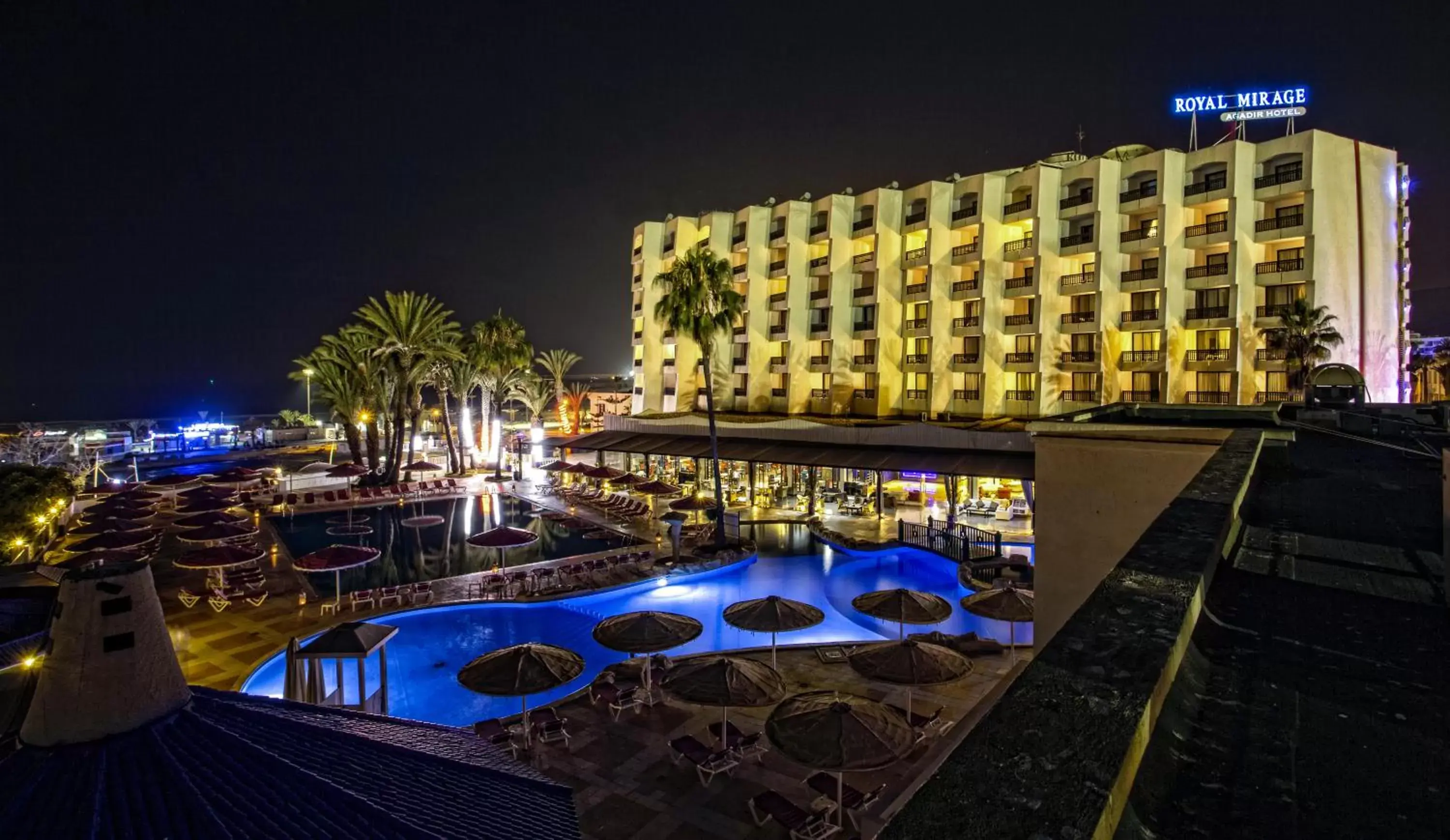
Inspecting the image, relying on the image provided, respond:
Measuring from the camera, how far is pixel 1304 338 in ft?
101

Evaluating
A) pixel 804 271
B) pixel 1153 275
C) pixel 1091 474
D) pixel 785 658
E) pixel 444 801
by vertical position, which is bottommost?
pixel 785 658

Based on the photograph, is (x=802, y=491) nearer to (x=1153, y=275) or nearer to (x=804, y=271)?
(x=804, y=271)

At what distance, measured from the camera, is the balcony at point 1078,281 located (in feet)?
119

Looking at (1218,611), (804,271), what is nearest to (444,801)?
(1218,611)

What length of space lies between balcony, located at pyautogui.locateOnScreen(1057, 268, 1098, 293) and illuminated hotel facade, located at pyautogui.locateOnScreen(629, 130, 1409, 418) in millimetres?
155

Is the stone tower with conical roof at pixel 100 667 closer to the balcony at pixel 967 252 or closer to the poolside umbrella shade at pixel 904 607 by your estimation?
the poolside umbrella shade at pixel 904 607

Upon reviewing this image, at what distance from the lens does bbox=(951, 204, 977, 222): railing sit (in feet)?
132

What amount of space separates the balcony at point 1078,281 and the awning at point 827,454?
1596cm

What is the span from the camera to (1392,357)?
3625cm

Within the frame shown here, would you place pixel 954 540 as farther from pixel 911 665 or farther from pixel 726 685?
pixel 726 685

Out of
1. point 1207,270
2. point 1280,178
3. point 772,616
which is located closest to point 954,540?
point 772,616

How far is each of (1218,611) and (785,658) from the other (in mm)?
12828

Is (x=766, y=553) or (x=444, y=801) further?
(x=766, y=553)

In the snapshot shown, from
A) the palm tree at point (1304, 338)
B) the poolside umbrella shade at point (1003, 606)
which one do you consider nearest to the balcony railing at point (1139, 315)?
the palm tree at point (1304, 338)
